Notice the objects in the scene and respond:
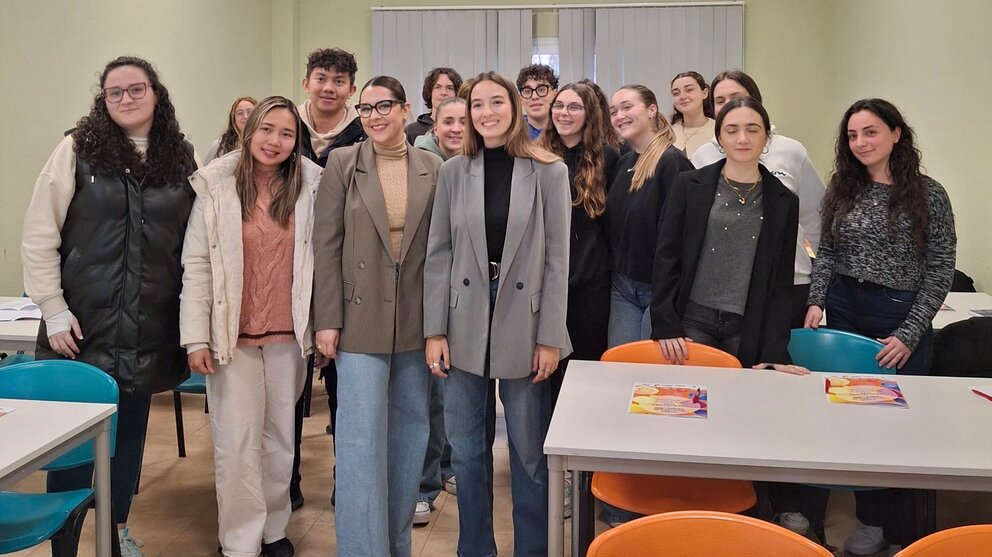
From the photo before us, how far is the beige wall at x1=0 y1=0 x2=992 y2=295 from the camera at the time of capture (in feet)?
13.6

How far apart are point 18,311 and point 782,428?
3.01m

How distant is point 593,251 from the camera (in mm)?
2816

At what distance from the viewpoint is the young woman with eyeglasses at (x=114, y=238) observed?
2355 mm

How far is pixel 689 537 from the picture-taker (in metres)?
1.33

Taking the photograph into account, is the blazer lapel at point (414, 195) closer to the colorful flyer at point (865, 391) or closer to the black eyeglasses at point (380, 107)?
the black eyeglasses at point (380, 107)

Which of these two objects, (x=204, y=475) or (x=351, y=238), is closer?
(x=351, y=238)

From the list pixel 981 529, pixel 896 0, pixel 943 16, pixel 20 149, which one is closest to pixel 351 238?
pixel 981 529

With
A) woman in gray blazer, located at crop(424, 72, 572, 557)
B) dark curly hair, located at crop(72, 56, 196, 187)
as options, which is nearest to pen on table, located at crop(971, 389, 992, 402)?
woman in gray blazer, located at crop(424, 72, 572, 557)

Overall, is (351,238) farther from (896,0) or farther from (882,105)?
(896,0)

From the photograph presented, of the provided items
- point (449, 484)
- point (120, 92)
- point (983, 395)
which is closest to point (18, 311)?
point (120, 92)

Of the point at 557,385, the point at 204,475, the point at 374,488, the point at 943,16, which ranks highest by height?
the point at 943,16

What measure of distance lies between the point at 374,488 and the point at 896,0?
15.3ft

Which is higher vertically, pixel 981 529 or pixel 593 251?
pixel 593 251

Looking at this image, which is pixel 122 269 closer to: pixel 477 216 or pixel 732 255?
pixel 477 216
